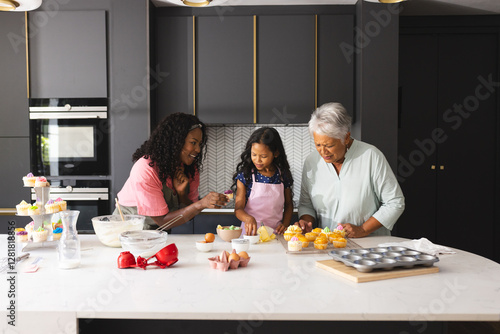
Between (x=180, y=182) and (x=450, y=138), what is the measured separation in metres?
2.98

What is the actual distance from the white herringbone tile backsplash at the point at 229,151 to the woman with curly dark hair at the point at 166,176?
1.68 meters

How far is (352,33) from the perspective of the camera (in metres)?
3.52

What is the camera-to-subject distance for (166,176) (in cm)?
214

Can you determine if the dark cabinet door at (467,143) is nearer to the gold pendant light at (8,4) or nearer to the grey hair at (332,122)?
the grey hair at (332,122)

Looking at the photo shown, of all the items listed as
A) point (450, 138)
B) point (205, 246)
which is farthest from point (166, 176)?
point (450, 138)

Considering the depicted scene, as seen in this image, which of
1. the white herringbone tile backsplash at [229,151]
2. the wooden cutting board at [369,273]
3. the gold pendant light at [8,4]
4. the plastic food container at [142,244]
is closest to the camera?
the wooden cutting board at [369,273]

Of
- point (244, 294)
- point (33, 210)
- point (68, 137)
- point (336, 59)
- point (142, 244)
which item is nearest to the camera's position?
point (244, 294)

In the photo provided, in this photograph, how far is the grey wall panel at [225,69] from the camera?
3559mm

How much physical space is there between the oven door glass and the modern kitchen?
11 millimetres

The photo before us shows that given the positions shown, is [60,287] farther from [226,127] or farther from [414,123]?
[414,123]

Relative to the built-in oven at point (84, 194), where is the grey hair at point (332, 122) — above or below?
above

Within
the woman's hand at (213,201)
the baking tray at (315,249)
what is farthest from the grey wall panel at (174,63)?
the baking tray at (315,249)

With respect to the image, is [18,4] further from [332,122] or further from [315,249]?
[315,249]

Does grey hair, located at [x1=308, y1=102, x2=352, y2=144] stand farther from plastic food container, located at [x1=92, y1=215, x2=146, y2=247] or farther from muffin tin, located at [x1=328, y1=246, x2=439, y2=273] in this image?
plastic food container, located at [x1=92, y1=215, x2=146, y2=247]
